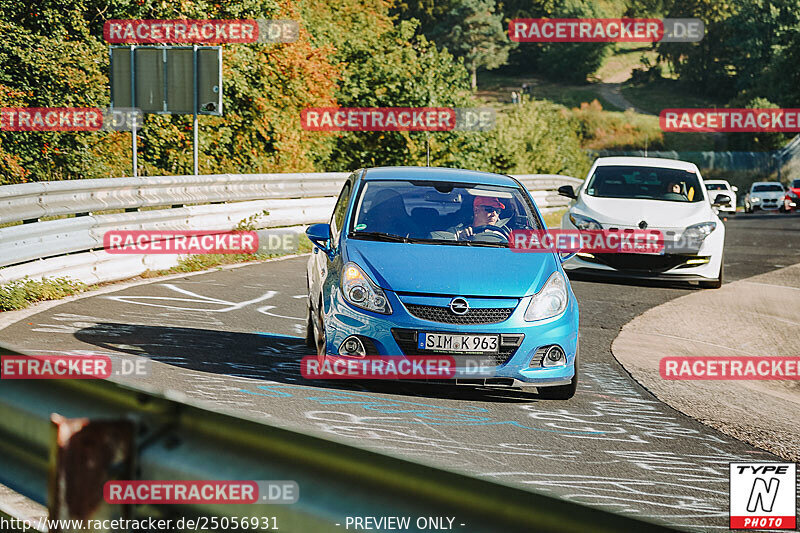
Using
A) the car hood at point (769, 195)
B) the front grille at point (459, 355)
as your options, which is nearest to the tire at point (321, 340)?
the front grille at point (459, 355)

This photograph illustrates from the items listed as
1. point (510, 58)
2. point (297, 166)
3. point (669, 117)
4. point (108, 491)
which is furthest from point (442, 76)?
point (510, 58)

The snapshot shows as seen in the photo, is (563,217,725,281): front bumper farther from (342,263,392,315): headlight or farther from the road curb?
(342,263,392,315): headlight

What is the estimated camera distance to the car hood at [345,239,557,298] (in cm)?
721

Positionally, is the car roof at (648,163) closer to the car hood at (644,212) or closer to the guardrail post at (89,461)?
the car hood at (644,212)

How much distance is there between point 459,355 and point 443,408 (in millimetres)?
372

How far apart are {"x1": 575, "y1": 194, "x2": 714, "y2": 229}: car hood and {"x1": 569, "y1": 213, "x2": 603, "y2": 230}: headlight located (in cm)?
5

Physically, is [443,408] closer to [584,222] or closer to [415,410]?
[415,410]

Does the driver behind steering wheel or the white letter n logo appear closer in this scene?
the white letter n logo

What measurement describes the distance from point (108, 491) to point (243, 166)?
2439 centimetres

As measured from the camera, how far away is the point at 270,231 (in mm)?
17203

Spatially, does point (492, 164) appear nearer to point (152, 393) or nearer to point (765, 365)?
point (765, 365)

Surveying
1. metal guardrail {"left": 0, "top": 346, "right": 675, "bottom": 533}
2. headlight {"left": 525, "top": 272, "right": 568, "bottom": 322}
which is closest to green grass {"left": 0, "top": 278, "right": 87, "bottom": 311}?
headlight {"left": 525, "top": 272, "right": 568, "bottom": 322}

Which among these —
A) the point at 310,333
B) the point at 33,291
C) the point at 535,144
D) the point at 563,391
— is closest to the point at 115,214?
the point at 33,291

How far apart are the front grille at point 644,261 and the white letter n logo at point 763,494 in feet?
26.7
